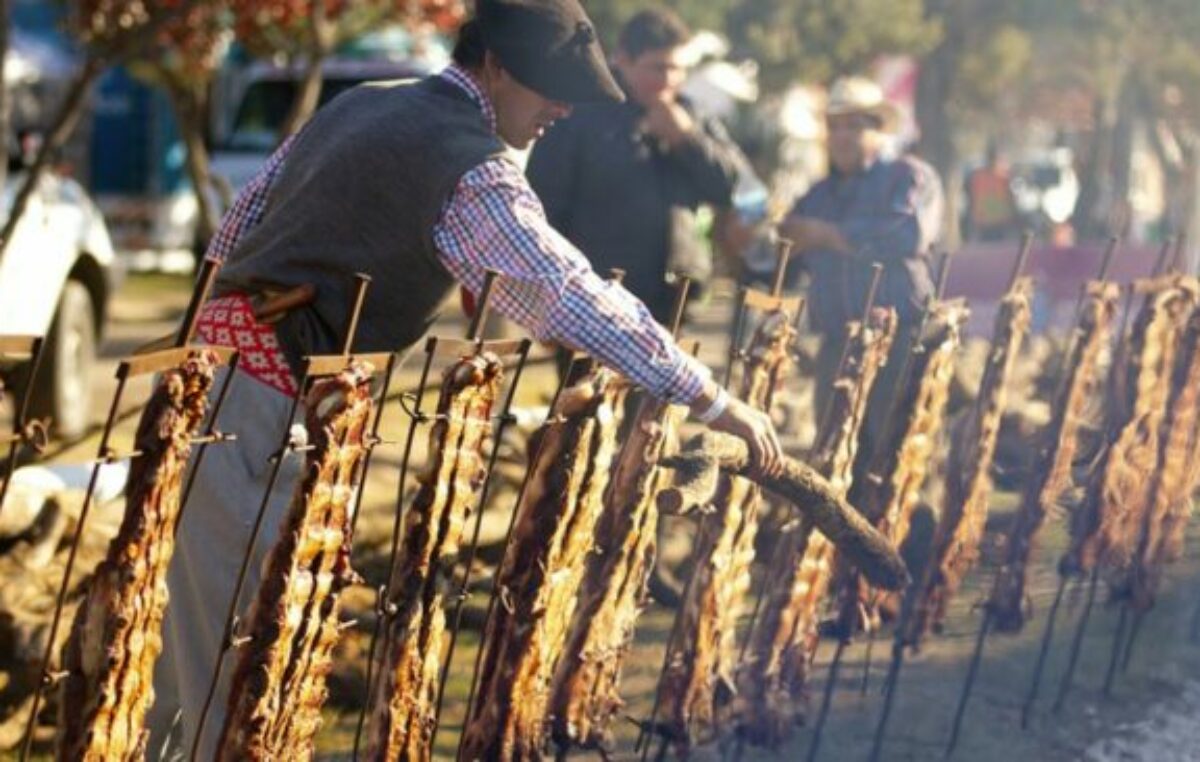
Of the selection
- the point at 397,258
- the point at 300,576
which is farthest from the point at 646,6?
the point at 300,576

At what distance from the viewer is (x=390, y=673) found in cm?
434

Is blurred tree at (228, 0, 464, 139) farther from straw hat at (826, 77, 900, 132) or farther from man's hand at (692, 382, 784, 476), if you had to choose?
man's hand at (692, 382, 784, 476)

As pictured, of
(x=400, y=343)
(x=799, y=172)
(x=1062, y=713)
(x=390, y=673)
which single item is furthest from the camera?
(x=799, y=172)

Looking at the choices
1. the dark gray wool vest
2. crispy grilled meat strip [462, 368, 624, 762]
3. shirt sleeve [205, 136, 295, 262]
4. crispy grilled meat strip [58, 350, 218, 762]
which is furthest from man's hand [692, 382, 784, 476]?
crispy grilled meat strip [58, 350, 218, 762]

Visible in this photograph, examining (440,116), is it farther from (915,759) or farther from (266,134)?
(266,134)

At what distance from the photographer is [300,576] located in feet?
13.2

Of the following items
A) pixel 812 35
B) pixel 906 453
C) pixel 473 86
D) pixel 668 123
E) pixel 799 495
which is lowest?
pixel 799 495

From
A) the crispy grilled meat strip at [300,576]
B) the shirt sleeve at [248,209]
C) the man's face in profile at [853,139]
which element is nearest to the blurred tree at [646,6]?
the man's face in profile at [853,139]

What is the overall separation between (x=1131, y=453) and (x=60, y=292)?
18.4ft

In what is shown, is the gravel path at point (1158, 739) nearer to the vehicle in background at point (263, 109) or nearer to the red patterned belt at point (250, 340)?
the red patterned belt at point (250, 340)

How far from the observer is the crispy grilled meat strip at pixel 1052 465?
281 inches

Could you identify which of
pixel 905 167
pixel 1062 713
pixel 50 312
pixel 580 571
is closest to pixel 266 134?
pixel 50 312

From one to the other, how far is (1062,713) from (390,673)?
316 cm

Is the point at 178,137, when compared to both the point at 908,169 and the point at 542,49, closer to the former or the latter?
the point at 908,169
